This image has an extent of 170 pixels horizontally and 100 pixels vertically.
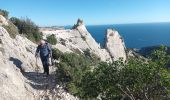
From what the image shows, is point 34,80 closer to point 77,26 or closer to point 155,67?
point 155,67

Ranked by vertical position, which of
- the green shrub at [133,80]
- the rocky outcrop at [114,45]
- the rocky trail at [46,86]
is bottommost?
the rocky outcrop at [114,45]

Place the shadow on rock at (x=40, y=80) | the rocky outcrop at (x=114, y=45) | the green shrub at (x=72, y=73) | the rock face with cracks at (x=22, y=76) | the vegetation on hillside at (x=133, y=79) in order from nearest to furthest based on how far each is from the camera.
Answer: the vegetation on hillside at (x=133, y=79), the rock face with cracks at (x=22, y=76), the shadow on rock at (x=40, y=80), the green shrub at (x=72, y=73), the rocky outcrop at (x=114, y=45)

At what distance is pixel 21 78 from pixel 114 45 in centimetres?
5075

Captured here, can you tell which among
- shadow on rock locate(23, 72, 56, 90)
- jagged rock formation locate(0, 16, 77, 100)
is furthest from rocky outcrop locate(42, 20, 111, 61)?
shadow on rock locate(23, 72, 56, 90)

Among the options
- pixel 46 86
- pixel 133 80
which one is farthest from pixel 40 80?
pixel 133 80

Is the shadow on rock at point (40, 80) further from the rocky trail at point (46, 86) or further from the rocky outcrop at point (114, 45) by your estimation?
the rocky outcrop at point (114, 45)

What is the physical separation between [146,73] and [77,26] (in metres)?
51.1

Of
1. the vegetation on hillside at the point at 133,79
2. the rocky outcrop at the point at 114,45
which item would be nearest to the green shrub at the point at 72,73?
the vegetation on hillside at the point at 133,79

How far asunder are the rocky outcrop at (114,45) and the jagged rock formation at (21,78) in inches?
1606

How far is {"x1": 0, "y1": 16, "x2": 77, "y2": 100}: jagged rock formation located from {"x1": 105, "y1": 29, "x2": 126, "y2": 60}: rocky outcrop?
134ft

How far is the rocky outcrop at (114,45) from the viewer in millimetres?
67475

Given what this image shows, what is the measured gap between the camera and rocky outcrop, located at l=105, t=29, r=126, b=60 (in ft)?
221

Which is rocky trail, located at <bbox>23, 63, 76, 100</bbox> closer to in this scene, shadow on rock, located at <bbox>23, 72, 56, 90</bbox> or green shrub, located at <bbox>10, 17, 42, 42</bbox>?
shadow on rock, located at <bbox>23, 72, 56, 90</bbox>

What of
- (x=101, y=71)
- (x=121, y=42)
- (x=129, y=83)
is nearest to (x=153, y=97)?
(x=129, y=83)
